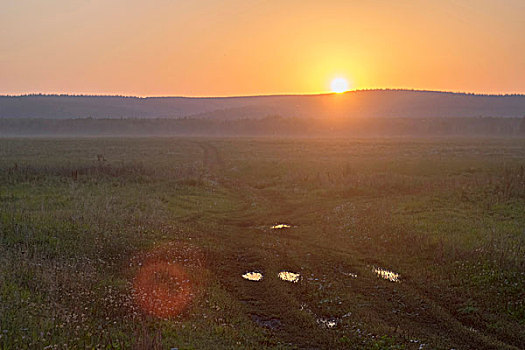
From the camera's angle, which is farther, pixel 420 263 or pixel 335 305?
pixel 420 263

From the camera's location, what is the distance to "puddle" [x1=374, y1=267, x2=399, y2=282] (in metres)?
14.3

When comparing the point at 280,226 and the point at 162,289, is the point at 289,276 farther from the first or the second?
the point at 280,226

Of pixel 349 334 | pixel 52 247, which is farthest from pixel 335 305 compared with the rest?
pixel 52 247

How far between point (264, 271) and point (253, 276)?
2.02 feet

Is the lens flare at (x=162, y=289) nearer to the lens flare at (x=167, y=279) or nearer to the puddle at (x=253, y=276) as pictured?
the lens flare at (x=167, y=279)

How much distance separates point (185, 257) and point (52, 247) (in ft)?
15.1

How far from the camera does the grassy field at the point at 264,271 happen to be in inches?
388

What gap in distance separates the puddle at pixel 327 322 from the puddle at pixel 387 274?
13.0 feet

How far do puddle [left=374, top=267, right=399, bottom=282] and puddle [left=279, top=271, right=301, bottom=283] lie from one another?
9.14 ft

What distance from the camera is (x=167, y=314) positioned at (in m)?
10.7

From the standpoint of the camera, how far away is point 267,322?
10945 mm

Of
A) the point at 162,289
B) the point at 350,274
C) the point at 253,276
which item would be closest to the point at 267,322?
the point at 162,289

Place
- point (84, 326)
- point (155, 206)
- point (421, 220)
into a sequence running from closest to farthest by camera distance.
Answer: point (84, 326)
point (421, 220)
point (155, 206)

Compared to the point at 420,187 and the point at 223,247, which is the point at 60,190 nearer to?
the point at 223,247
